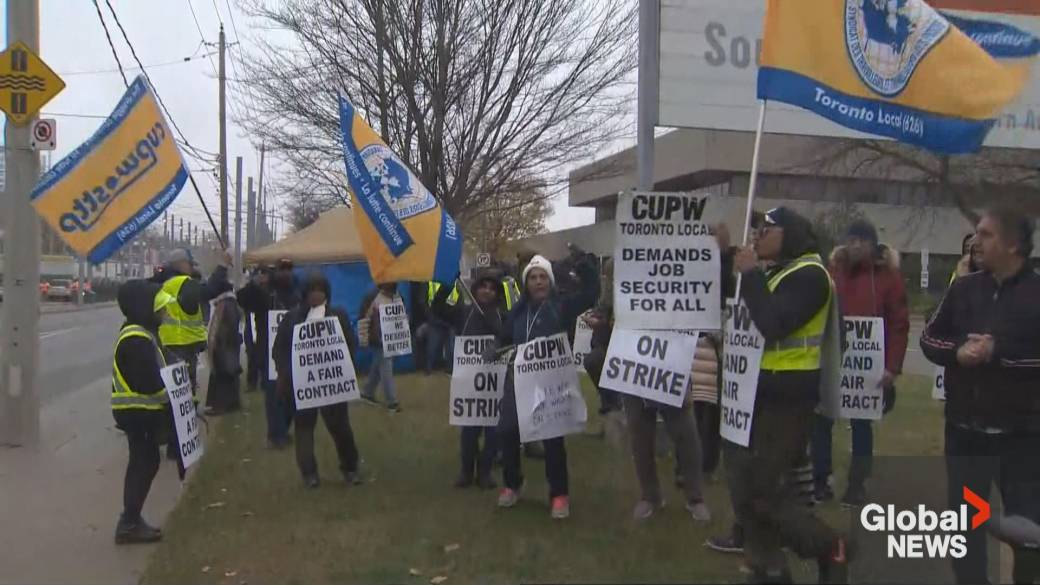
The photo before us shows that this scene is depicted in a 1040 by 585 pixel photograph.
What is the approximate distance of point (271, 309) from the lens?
485 inches

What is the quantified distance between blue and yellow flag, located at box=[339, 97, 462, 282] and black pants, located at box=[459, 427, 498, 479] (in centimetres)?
122

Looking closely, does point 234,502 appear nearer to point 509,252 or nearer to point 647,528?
point 647,528

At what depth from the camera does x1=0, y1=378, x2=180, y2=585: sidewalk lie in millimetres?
6531

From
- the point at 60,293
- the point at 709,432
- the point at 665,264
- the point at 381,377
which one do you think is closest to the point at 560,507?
the point at 709,432

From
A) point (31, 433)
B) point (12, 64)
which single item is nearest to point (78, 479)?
point (31, 433)

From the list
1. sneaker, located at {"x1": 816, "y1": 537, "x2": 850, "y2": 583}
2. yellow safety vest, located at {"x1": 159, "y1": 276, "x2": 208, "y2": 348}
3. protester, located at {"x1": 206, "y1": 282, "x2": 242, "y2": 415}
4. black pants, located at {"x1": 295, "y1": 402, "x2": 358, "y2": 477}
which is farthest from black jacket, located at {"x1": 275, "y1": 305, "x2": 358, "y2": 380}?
sneaker, located at {"x1": 816, "y1": 537, "x2": 850, "y2": 583}

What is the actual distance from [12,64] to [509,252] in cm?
3557

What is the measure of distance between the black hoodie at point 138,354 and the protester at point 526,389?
7.77ft

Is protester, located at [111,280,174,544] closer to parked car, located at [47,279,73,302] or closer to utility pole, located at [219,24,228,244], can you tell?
utility pole, located at [219,24,228,244]

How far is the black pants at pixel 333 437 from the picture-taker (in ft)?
27.3

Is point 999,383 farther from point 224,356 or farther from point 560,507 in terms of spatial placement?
point 224,356

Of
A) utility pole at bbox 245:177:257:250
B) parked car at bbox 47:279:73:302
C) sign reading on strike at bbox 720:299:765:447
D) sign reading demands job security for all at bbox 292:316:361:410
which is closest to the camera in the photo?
sign reading on strike at bbox 720:299:765:447

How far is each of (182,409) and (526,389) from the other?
238cm

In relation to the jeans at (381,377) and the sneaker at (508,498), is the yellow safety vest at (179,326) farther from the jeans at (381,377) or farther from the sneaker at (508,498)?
the sneaker at (508,498)
